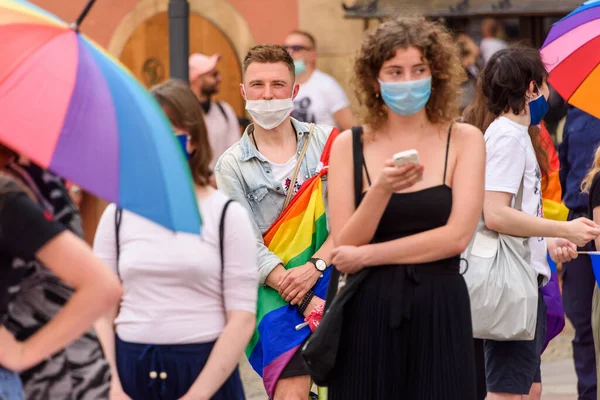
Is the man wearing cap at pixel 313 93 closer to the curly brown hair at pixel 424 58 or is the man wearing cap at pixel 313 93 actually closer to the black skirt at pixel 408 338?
the curly brown hair at pixel 424 58

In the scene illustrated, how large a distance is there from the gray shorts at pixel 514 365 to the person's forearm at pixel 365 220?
1.53 meters

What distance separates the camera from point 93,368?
3814mm

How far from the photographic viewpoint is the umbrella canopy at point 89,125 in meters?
3.39

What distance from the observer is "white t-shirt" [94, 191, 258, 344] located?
4008mm

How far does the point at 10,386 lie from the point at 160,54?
30.7ft

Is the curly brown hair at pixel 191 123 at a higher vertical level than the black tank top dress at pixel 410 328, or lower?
higher

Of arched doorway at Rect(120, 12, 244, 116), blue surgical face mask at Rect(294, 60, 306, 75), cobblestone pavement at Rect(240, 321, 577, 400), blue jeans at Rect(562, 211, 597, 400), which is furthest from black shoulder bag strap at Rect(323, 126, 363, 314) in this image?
arched doorway at Rect(120, 12, 244, 116)

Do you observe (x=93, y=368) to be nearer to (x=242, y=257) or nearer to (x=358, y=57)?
(x=242, y=257)

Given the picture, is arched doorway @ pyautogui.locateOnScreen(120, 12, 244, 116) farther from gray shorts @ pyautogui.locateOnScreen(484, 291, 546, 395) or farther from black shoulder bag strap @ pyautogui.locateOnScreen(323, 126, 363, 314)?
black shoulder bag strap @ pyautogui.locateOnScreen(323, 126, 363, 314)

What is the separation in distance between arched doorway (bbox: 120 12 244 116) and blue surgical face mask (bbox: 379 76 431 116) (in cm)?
823

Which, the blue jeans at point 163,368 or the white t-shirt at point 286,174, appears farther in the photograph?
the white t-shirt at point 286,174

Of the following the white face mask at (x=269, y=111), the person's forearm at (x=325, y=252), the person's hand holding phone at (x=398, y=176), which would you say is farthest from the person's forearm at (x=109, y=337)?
the white face mask at (x=269, y=111)

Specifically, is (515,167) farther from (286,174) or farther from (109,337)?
(109,337)

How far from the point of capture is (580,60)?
625cm
